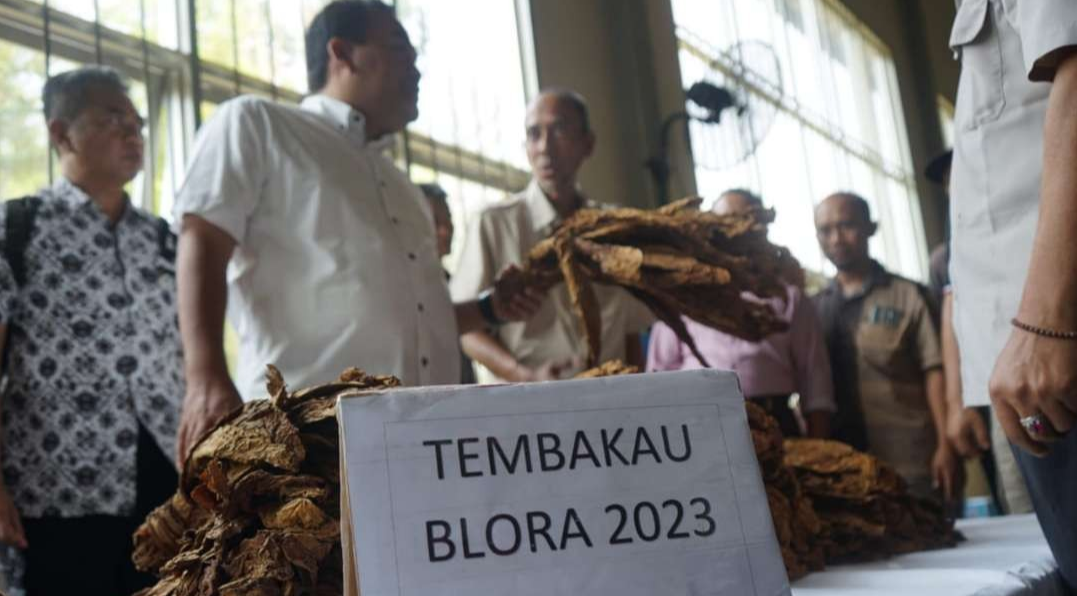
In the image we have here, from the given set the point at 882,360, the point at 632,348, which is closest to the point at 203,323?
the point at 632,348

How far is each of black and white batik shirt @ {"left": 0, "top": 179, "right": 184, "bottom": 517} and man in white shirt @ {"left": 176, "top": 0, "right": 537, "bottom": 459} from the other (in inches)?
12.3

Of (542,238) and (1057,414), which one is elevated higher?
(542,238)

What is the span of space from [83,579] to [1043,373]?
140 cm

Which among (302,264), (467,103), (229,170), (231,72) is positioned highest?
(467,103)

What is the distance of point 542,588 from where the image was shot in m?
0.57

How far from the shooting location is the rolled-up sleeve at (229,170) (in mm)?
1433

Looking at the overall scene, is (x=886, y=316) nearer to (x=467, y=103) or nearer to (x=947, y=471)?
(x=947, y=471)

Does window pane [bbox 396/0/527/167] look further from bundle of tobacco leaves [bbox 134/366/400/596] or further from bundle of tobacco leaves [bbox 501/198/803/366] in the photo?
bundle of tobacco leaves [bbox 134/366/400/596]

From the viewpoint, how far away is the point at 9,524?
59.8 inches

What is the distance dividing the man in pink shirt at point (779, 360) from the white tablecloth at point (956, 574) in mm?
1016

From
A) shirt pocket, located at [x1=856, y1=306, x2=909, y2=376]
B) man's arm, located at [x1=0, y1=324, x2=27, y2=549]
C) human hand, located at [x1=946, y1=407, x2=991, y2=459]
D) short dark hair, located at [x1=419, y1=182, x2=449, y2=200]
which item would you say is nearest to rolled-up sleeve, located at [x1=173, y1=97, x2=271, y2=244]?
man's arm, located at [x1=0, y1=324, x2=27, y2=549]

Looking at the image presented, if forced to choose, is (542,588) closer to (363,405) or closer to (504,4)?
(363,405)

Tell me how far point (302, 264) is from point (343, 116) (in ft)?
0.96

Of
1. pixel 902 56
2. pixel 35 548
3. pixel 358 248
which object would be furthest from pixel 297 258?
pixel 902 56
